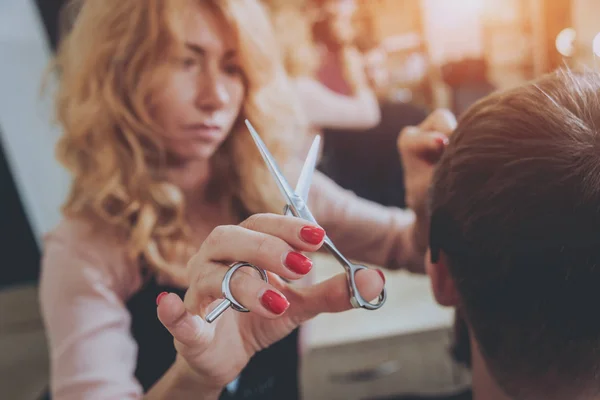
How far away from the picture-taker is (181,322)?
0.28 meters

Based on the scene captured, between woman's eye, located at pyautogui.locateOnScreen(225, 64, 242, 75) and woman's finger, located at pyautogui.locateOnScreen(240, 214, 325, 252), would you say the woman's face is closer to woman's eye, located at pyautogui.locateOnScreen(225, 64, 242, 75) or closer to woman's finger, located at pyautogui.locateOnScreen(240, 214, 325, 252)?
woman's eye, located at pyautogui.locateOnScreen(225, 64, 242, 75)

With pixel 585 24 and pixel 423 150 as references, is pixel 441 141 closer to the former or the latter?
pixel 423 150

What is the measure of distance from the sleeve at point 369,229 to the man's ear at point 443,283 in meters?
0.15

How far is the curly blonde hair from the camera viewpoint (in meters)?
0.46

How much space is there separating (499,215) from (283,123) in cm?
37

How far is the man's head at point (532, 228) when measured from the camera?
0.28m

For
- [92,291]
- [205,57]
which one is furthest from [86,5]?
[92,291]

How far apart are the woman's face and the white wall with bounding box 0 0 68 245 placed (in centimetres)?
29

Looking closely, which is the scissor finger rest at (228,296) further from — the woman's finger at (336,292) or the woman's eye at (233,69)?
the woman's eye at (233,69)

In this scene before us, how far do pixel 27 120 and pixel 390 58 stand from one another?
0.58m

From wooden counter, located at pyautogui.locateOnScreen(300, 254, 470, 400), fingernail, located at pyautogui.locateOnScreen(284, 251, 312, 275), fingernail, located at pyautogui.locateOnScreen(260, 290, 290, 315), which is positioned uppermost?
fingernail, located at pyautogui.locateOnScreen(284, 251, 312, 275)

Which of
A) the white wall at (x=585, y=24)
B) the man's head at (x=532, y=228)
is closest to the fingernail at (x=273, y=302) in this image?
the man's head at (x=532, y=228)

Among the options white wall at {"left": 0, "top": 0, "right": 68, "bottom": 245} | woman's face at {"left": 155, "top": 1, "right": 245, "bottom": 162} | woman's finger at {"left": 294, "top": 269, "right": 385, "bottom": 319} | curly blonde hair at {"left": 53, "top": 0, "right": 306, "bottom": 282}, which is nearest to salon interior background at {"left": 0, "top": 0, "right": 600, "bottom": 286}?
white wall at {"left": 0, "top": 0, "right": 68, "bottom": 245}

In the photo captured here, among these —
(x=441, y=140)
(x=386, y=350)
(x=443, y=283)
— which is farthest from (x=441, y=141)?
(x=386, y=350)
